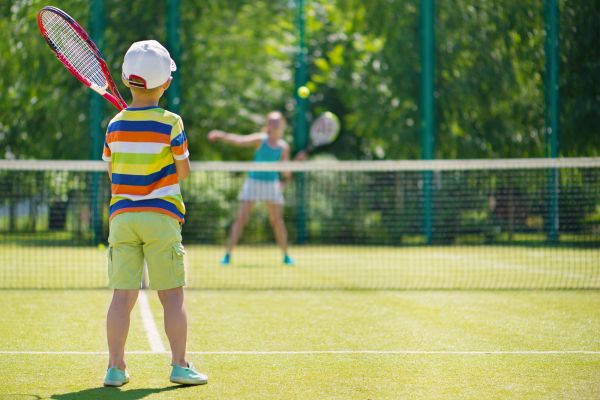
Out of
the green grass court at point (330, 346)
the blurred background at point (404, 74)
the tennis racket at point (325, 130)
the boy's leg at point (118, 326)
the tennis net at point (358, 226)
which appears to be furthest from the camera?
the tennis racket at point (325, 130)

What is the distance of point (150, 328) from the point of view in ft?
21.3

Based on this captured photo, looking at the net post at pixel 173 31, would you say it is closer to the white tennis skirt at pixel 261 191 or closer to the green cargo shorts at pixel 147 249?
the white tennis skirt at pixel 261 191

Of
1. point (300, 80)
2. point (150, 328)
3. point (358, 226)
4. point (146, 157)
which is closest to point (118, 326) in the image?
point (146, 157)

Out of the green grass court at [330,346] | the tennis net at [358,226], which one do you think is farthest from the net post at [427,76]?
the green grass court at [330,346]

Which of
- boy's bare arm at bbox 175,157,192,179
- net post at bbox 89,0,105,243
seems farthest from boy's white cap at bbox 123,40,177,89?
net post at bbox 89,0,105,243

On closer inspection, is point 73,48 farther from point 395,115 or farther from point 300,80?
point 395,115

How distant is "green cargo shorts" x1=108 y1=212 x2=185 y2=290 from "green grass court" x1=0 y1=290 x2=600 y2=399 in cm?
48

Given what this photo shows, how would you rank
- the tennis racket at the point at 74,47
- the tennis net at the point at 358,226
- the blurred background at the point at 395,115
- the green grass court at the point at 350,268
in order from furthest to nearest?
the blurred background at the point at 395,115, the tennis net at the point at 358,226, the green grass court at the point at 350,268, the tennis racket at the point at 74,47

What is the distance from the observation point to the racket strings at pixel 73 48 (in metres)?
5.72

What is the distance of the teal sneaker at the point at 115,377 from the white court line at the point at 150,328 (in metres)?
1.00

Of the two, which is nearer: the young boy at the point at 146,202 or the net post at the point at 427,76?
the young boy at the point at 146,202

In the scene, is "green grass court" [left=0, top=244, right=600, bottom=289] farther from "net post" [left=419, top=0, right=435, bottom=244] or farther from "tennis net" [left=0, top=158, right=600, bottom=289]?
"net post" [left=419, top=0, right=435, bottom=244]

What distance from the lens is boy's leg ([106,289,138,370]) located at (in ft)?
15.1

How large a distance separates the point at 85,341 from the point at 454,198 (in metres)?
9.77
